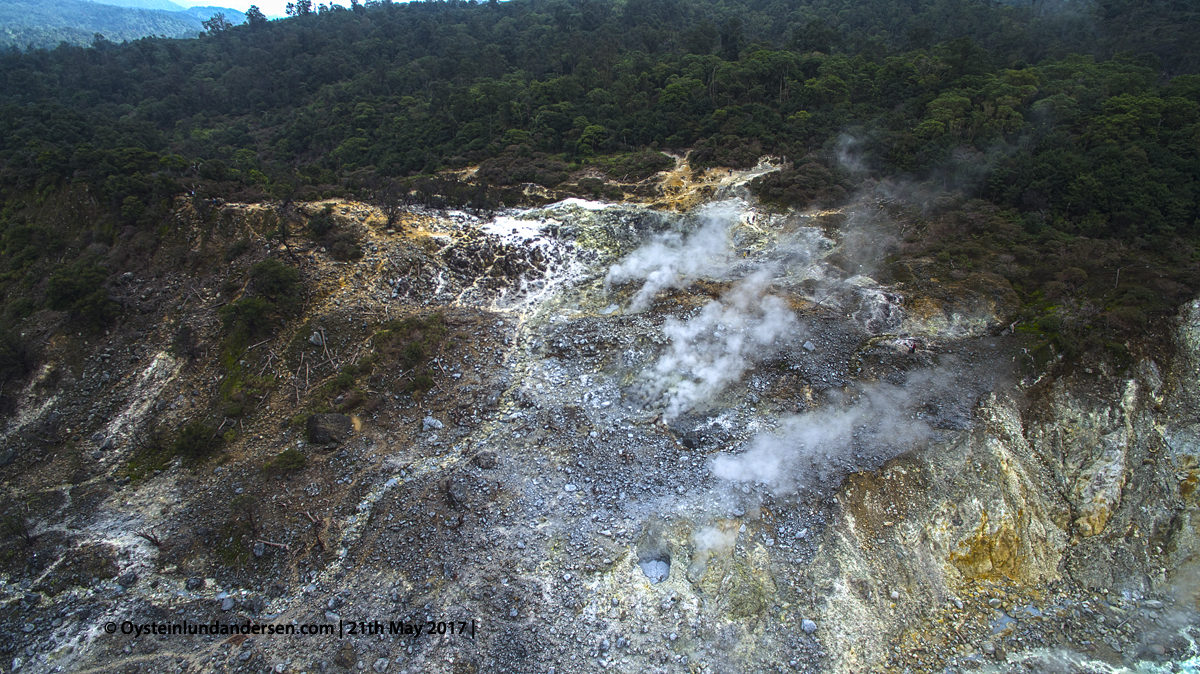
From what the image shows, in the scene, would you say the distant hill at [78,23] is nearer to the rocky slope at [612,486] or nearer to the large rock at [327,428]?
the rocky slope at [612,486]

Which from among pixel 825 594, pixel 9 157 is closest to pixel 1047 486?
pixel 825 594

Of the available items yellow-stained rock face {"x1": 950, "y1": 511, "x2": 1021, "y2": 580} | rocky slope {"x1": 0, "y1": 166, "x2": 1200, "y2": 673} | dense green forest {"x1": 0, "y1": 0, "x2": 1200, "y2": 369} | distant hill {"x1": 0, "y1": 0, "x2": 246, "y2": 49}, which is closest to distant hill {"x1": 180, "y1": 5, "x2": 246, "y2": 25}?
distant hill {"x1": 0, "y1": 0, "x2": 246, "y2": 49}

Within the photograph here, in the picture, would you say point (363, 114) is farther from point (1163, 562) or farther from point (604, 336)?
point (1163, 562)

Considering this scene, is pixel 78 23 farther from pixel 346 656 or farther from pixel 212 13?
pixel 346 656

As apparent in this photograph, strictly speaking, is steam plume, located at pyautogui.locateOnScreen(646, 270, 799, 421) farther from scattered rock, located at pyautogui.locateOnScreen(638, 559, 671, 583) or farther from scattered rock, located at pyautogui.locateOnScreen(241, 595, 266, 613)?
scattered rock, located at pyautogui.locateOnScreen(241, 595, 266, 613)

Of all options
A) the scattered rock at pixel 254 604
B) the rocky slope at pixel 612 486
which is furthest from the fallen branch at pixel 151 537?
the scattered rock at pixel 254 604
